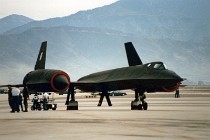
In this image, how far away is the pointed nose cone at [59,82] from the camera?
90.9 feet

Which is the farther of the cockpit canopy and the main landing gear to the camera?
the main landing gear

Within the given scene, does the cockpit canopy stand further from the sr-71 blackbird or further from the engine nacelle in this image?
the engine nacelle

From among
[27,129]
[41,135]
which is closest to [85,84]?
[27,129]

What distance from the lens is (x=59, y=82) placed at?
27.8 meters

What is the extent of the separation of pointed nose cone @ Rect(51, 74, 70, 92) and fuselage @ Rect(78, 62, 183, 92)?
10.7 feet

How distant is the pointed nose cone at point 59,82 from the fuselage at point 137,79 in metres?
3.27

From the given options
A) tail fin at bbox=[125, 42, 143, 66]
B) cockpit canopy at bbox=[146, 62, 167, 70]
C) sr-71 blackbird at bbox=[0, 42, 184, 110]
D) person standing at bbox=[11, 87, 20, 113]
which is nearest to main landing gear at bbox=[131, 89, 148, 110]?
sr-71 blackbird at bbox=[0, 42, 184, 110]

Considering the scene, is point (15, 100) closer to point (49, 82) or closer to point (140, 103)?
point (49, 82)

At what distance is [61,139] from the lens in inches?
485

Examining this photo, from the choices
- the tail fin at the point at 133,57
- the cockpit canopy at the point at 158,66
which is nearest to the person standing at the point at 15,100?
the cockpit canopy at the point at 158,66

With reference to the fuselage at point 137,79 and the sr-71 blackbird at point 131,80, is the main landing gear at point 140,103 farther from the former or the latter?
the fuselage at point 137,79

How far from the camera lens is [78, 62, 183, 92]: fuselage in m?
26.8

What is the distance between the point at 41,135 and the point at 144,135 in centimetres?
324

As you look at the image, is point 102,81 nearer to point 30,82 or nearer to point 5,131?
point 30,82
